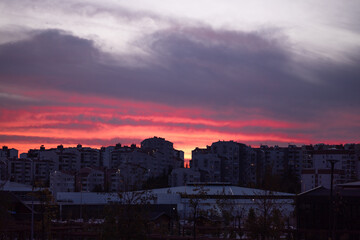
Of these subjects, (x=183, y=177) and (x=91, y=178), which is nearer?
(x=91, y=178)

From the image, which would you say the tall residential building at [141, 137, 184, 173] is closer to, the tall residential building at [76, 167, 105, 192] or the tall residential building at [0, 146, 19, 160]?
the tall residential building at [76, 167, 105, 192]

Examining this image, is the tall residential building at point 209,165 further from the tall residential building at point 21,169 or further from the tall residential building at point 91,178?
the tall residential building at point 21,169

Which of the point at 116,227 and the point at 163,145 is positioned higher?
the point at 163,145

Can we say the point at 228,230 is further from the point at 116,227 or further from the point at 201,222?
the point at 116,227

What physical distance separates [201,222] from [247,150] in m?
89.9

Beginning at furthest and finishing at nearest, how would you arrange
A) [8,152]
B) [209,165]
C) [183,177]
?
1. [8,152]
2. [209,165]
3. [183,177]

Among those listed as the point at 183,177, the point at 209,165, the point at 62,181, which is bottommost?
the point at 62,181

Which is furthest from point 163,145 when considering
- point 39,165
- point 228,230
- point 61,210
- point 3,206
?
point 3,206

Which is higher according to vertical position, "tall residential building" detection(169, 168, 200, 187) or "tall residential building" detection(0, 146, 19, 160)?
"tall residential building" detection(0, 146, 19, 160)

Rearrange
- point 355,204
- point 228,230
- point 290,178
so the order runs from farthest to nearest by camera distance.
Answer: point 290,178 → point 228,230 → point 355,204

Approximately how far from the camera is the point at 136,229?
21.6 meters

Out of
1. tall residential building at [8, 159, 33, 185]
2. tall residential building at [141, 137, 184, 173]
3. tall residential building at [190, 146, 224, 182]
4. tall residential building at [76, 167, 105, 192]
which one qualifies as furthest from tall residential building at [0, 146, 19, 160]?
tall residential building at [190, 146, 224, 182]

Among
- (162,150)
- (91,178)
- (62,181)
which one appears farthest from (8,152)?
(62,181)

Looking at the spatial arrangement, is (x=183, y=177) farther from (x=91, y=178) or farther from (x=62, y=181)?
(x=62, y=181)
